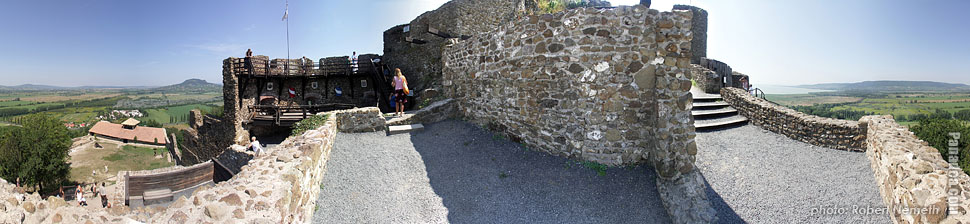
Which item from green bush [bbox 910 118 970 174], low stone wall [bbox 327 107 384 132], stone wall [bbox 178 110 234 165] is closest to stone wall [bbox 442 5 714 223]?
low stone wall [bbox 327 107 384 132]

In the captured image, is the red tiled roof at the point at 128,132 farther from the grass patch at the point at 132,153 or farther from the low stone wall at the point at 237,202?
the low stone wall at the point at 237,202

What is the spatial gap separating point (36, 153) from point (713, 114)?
3765cm

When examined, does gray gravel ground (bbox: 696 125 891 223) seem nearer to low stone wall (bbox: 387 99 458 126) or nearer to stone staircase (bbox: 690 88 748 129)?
stone staircase (bbox: 690 88 748 129)

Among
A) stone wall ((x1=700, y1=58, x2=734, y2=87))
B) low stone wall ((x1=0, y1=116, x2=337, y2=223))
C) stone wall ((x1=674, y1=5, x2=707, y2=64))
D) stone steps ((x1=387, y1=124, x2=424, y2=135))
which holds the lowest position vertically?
low stone wall ((x1=0, y1=116, x2=337, y2=223))

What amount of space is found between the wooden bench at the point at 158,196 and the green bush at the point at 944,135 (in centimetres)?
2563

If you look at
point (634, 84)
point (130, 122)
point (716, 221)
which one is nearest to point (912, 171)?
point (716, 221)

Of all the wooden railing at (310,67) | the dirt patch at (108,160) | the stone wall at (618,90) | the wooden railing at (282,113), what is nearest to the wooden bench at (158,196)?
the wooden railing at (282,113)

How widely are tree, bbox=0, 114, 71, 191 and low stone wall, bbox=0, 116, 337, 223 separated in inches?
1200

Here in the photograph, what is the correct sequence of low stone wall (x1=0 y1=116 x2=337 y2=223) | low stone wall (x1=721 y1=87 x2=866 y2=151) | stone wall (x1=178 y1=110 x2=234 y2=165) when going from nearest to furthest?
low stone wall (x1=0 y1=116 x2=337 y2=223) → low stone wall (x1=721 y1=87 x2=866 y2=151) → stone wall (x1=178 y1=110 x2=234 y2=165)

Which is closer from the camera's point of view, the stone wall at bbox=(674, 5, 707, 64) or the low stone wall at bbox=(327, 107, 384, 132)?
the low stone wall at bbox=(327, 107, 384, 132)

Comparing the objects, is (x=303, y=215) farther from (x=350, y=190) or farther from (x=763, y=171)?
(x=763, y=171)

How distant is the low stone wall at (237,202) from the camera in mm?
2629

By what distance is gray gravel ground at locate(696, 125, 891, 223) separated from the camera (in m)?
5.57

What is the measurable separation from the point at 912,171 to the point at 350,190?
8261 mm
